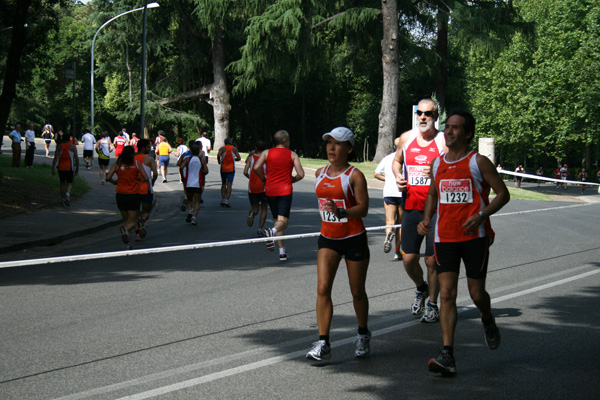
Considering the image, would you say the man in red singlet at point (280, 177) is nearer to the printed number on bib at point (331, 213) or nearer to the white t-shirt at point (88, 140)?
the printed number on bib at point (331, 213)

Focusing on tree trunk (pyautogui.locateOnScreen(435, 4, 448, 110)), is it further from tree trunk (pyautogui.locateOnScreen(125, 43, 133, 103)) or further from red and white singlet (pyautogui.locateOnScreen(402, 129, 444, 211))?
red and white singlet (pyautogui.locateOnScreen(402, 129, 444, 211))

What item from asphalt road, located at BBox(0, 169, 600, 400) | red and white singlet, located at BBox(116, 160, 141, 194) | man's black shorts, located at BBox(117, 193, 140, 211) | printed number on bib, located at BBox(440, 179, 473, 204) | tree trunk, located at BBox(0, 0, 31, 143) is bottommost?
asphalt road, located at BBox(0, 169, 600, 400)

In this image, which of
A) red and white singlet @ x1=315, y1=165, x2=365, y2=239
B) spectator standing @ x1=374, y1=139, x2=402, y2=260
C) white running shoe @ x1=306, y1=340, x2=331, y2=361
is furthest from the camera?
spectator standing @ x1=374, y1=139, x2=402, y2=260

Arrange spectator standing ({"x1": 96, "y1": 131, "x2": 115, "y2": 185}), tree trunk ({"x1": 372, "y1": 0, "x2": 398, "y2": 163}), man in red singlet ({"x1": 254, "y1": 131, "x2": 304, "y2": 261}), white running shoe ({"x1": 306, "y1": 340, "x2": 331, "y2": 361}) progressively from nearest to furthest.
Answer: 1. white running shoe ({"x1": 306, "y1": 340, "x2": 331, "y2": 361})
2. man in red singlet ({"x1": 254, "y1": 131, "x2": 304, "y2": 261})
3. spectator standing ({"x1": 96, "y1": 131, "x2": 115, "y2": 185})
4. tree trunk ({"x1": 372, "y1": 0, "x2": 398, "y2": 163})

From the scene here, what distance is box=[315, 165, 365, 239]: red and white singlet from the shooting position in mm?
5613

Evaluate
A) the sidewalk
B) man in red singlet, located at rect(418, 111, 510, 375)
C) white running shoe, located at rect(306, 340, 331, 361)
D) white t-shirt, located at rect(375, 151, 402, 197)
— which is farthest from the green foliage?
white running shoe, located at rect(306, 340, 331, 361)

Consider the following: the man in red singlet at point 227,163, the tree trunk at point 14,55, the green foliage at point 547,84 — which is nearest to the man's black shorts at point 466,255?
the man in red singlet at point 227,163

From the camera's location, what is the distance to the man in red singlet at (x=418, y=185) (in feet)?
23.4

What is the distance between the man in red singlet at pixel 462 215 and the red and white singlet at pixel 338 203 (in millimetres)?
617

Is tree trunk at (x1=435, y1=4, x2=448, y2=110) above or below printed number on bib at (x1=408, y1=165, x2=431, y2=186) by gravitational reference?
above

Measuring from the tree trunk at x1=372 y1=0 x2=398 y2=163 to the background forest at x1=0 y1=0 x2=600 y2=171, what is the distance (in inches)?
2.0

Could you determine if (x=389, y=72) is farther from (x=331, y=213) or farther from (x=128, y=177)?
(x=331, y=213)

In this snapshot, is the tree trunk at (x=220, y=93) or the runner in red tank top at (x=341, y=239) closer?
the runner in red tank top at (x=341, y=239)

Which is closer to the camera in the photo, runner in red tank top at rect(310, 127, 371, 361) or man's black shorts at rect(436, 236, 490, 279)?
man's black shorts at rect(436, 236, 490, 279)
